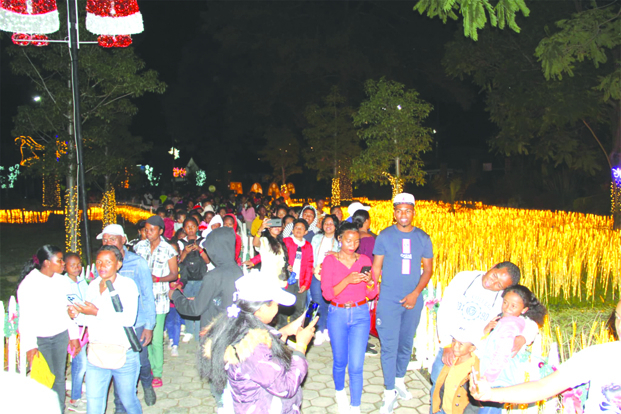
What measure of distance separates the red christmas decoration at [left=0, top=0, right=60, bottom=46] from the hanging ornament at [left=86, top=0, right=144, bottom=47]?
0.55 m

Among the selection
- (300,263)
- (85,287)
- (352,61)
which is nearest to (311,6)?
(352,61)

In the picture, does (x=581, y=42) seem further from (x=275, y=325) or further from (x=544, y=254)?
(x=275, y=325)

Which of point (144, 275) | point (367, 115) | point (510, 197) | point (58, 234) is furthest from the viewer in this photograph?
point (510, 197)

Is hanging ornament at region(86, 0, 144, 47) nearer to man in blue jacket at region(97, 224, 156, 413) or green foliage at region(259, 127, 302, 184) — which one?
man in blue jacket at region(97, 224, 156, 413)

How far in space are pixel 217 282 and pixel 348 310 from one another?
115cm

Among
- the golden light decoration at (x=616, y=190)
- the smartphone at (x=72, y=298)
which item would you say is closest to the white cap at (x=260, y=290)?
the smartphone at (x=72, y=298)

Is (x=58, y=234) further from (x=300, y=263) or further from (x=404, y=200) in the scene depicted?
(x=404, y=200)

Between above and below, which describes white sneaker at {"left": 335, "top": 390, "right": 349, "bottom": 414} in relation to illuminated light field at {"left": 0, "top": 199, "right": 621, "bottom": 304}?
below

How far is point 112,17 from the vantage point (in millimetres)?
8031

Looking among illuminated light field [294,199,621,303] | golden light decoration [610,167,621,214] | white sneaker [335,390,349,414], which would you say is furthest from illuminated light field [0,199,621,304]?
white sneaker [335,390,349,414]

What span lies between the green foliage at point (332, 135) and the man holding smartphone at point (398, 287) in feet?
70.2

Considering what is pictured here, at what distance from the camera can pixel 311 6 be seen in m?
30.8

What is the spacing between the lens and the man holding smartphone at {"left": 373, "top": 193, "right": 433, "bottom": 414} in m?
4.54

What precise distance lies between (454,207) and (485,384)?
69.7 feet
